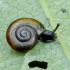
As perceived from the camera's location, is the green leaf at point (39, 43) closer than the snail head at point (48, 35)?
Yes

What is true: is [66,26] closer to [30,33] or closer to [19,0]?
[30,33]

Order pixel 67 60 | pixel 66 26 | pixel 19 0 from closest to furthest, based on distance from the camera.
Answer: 1. pixel 67 60
2. pixel 66 26
3. pixel 19 0

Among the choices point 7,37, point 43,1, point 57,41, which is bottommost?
point 57,41

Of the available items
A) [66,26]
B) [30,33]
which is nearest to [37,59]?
[30,33]

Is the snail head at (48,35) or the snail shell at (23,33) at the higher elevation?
the snail shell at (23,33)

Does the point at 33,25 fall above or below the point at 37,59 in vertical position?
above

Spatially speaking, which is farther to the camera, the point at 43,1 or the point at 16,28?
the point at 43,1
